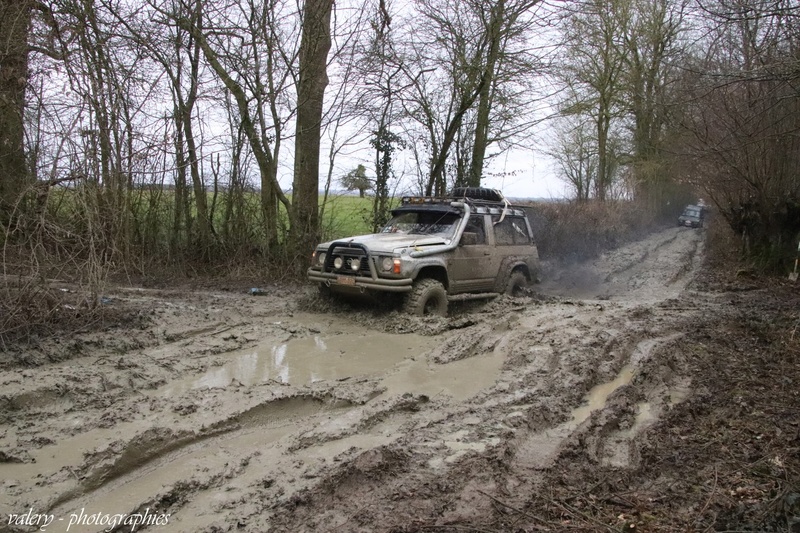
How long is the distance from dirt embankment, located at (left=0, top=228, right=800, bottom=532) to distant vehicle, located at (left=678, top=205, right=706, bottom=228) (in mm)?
30507

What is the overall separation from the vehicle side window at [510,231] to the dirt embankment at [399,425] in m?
2.07

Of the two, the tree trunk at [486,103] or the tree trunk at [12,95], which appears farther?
the tree trunk at [486,103]

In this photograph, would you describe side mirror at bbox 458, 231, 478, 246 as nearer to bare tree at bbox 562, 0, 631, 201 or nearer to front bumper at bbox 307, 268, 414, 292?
front bumper at bbox 307, 268, 414, 292

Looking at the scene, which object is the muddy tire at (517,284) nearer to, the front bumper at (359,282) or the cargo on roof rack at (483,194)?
the cargo on roof rack at (483,194)

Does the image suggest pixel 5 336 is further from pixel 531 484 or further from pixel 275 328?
pixel 531 484

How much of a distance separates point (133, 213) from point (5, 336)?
6431 millimetres

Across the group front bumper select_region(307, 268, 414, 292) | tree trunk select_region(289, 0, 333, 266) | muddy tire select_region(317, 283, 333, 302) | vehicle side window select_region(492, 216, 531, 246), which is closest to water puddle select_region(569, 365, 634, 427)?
front bumper select_region(307, 268, 414, 292)

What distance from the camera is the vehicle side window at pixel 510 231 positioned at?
390 inches

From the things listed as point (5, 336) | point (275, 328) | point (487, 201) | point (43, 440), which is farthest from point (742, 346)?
point (5, 336)

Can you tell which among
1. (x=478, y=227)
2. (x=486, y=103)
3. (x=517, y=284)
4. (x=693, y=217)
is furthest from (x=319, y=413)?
(x=693, y=217)

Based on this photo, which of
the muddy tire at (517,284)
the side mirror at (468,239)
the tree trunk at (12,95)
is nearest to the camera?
the tree trunk at (12,95)

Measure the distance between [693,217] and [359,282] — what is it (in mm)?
33671

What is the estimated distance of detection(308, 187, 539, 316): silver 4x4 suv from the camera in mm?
8055

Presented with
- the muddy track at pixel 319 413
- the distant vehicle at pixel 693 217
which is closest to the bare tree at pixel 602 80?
the distant vehicle at pixel 693 217
